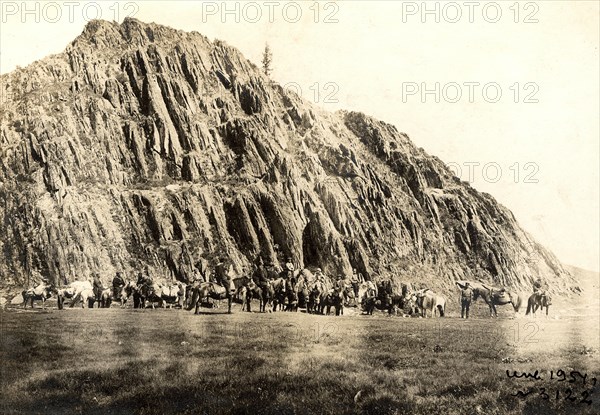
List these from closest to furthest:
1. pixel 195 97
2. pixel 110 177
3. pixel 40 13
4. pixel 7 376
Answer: pixel 7 376 < pixel 40 13 < pixel 110 177 < pixel 195 97

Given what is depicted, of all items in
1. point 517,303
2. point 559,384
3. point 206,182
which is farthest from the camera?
point 206,182

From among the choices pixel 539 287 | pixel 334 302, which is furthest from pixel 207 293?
pixel 539 287

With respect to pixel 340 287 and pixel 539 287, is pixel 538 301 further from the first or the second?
pixel 340 287

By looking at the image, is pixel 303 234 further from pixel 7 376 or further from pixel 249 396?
pixel 7 376

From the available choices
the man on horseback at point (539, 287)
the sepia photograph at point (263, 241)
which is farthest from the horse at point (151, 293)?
the man on horseback at point (539, 287)

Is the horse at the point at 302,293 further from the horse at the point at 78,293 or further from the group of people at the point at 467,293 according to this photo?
the horse at the point at 78,293

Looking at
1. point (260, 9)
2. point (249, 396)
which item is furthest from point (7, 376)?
point (260, 9)
